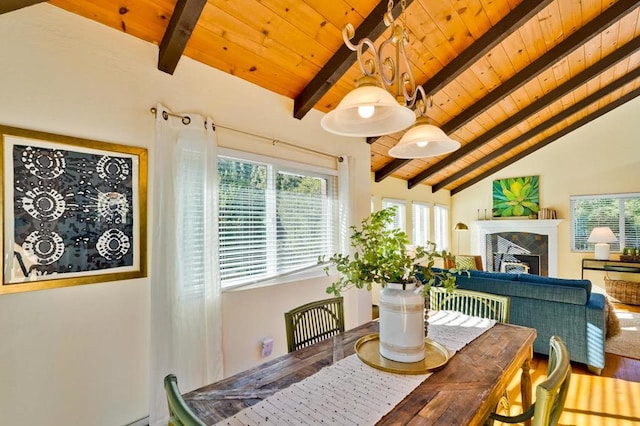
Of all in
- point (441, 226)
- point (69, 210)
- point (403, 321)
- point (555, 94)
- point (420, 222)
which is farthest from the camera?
point (441, 226)

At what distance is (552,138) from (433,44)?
4708 millimetres

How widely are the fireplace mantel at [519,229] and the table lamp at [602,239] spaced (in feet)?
2.05

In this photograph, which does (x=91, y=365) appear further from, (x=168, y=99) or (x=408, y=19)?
(x=408, y=19)

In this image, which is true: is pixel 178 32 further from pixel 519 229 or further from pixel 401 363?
pixel 519 229

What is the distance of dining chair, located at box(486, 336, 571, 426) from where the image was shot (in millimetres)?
847

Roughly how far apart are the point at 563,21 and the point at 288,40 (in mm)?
2613

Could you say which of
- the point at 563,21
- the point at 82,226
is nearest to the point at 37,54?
the point at 82,226

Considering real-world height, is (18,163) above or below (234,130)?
below

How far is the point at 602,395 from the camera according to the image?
2.46m

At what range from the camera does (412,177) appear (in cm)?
593

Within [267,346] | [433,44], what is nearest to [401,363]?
[267,346]

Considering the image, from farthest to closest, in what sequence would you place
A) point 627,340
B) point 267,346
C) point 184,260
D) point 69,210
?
point 627,340 < point 267,346 < point 184,260 < point 69,210

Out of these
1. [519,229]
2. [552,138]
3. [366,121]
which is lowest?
[519,229]

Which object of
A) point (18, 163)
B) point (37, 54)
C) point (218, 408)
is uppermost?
point (37, 54)
